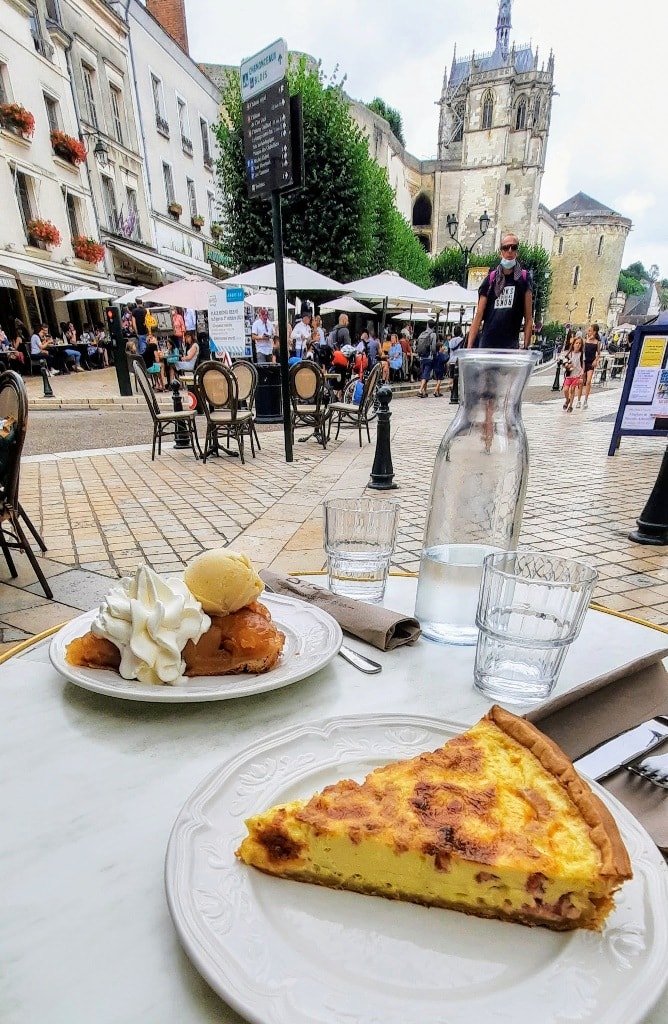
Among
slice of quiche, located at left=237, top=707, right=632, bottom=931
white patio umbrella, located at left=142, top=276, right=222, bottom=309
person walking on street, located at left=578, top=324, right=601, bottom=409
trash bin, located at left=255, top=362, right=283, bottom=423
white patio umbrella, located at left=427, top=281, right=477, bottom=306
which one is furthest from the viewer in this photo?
white patio umbrella, located at left=427, top=281, right=477, bottom=306

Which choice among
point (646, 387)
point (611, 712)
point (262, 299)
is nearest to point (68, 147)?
point (262, 299)

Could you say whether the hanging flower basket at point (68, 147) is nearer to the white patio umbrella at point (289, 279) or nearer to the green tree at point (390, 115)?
the white patio umbrella at point (289, 279)

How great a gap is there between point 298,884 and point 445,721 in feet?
1.05

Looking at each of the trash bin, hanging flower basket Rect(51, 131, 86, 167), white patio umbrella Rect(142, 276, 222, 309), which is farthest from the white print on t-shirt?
hanging flower basket Rect(51, 131, 86, 167)

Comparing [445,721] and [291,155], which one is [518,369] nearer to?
[445,721]

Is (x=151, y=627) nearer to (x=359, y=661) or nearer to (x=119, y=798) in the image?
(x=119, y=798)

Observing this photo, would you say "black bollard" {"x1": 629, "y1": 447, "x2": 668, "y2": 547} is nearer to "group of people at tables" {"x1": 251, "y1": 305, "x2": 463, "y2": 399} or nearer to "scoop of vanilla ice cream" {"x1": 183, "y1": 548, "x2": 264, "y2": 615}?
"scoop of vanilla ice cream" {"x1": 183, "y1": 548, "x2": 264, "y2": 615}

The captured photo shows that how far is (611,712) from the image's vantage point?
91 centimetres

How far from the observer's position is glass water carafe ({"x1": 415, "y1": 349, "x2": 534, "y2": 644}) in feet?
3.65

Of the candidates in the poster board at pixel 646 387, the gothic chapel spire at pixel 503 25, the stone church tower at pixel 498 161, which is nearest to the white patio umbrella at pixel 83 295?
the poster board at pixel 646 387

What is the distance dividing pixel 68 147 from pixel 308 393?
1696cm

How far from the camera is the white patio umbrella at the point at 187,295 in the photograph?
34.5 feet

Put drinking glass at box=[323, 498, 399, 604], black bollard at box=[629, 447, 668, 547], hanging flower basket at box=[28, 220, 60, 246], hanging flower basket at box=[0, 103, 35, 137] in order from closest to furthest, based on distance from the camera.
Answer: drinking glass at box=[323, 498, 399, 604], black bollard at box=[629, 447, 668, 547], hanging flower basket at box=[0, 103, 35, 137], hanging flower basket at box=[28, 220, 60, 246]

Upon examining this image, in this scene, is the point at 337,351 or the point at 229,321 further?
the point at 337,351
